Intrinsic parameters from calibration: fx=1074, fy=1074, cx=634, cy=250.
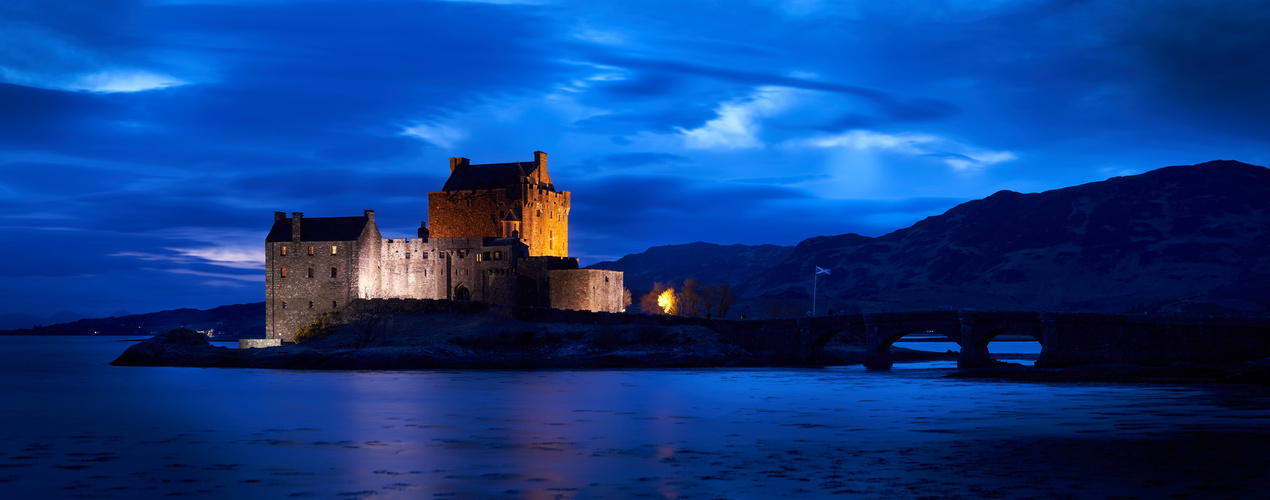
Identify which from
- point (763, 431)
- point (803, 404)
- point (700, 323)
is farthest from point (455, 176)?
point (763, 431)

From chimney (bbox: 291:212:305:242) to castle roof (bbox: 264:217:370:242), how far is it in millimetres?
367

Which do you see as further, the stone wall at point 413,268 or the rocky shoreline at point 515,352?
the stone wall at point 413,268

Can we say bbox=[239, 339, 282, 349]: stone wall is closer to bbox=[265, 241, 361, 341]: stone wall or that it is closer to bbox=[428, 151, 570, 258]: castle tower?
bbox=[265, 241, 361, 341]: stone wall

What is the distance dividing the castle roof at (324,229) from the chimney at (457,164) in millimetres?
17628

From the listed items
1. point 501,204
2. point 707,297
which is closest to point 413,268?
point 501,204

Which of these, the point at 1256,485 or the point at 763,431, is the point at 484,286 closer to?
the point at 763,431

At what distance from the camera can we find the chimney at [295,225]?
10219 cm

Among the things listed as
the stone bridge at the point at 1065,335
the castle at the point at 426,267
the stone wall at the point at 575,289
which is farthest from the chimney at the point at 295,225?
the stone bridge at the point at 1065,335

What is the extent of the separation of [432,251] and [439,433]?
66.2 meters

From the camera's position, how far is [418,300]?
10081 cm

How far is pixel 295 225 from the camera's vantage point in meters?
103

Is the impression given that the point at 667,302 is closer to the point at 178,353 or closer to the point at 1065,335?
the point at 178,353

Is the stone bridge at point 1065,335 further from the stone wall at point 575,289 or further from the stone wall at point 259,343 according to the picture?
the stone wall at point 259,343

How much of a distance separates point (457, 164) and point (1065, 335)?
68.4 meters
